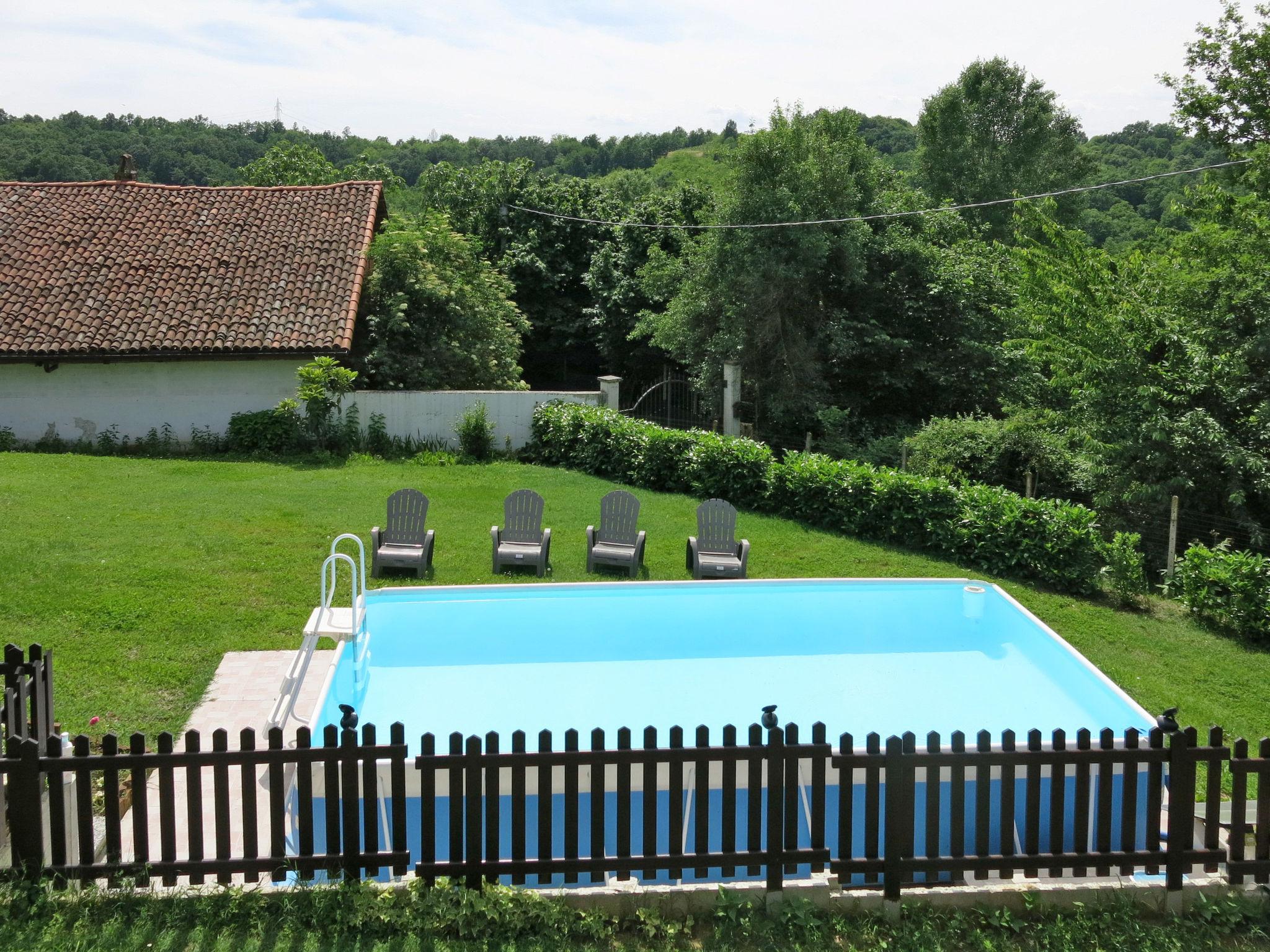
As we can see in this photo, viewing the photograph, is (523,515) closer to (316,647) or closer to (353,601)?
(316,647)

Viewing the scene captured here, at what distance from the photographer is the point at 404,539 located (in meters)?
13.0

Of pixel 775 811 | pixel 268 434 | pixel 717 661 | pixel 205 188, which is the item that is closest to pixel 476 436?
pixel 268 434

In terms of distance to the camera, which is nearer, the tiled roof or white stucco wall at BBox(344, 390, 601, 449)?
white stucco wall at BBox(344, 390, 601, 449)

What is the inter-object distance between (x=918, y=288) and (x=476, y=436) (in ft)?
35.1

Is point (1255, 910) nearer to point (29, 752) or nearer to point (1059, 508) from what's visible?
point (29, 752)

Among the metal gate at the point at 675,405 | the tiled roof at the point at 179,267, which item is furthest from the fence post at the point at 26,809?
the metal gate at the point at 675,405

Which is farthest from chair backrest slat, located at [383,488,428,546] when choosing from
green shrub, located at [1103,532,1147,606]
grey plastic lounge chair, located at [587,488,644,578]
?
green shrub, located at [1103,532,1147,606]

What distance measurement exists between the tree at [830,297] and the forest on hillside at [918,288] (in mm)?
57

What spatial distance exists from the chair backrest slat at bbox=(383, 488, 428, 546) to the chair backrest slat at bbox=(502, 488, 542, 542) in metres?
1.00

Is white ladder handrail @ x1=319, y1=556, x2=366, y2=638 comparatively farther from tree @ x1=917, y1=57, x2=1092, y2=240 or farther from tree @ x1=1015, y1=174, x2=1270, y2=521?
tree @ x1=917, y1=57, x2=1092, y2=240

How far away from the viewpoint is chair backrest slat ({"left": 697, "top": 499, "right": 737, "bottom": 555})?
13.2m

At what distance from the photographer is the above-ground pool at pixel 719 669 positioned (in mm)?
9141

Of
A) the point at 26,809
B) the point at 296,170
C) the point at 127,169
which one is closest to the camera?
the point at 26,809

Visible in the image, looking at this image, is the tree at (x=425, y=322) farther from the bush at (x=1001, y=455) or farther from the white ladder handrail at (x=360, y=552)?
the bush at (x=1001, y=455)
